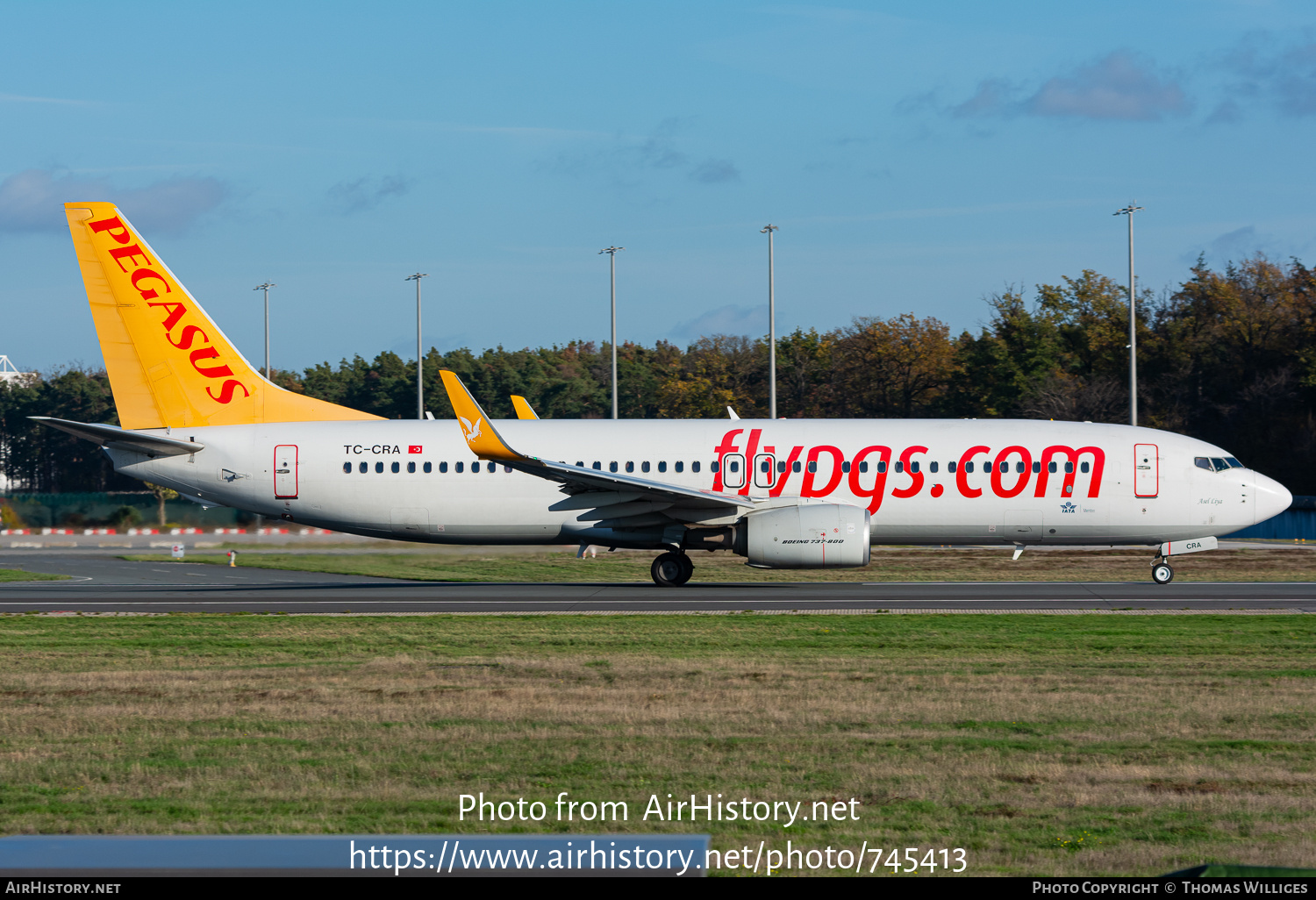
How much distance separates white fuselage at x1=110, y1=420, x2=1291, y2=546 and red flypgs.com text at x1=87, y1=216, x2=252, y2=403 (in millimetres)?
1291

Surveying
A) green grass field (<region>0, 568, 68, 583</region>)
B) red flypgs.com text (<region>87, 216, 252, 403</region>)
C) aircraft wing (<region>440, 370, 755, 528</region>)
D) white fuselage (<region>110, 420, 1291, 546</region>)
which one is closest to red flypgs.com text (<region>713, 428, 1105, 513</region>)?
white fuselage (<region>110, 420, 1291, 546</region>)

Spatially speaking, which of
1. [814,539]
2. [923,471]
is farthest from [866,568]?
[814,539]

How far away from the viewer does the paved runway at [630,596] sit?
22594 mm

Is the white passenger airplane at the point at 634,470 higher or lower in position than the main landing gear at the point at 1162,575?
higher

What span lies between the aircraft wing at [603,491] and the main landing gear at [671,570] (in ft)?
3.06

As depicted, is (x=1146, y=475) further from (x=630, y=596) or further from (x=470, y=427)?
(x=470, y=427)

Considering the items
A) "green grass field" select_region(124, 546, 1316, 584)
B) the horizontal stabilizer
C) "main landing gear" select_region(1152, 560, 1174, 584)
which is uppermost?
the horizontal stabilizer

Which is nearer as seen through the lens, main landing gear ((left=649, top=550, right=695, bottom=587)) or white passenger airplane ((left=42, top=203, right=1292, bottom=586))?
white passenger airplane ((left=42, top=203, right=1292, bottom=586))

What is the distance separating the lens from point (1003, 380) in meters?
68.0

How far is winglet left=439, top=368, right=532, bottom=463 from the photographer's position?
1012 inches

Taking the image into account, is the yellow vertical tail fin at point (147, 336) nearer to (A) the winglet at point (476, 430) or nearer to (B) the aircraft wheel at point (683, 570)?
(A) the winglet at point (476, 430)

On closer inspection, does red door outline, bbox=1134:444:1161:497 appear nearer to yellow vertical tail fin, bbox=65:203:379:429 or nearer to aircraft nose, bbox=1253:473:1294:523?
aircraft nose, bbox=1253:473:1294:523

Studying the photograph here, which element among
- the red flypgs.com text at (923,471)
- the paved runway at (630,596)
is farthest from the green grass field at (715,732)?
the red flypgs.com text at (923,471)
